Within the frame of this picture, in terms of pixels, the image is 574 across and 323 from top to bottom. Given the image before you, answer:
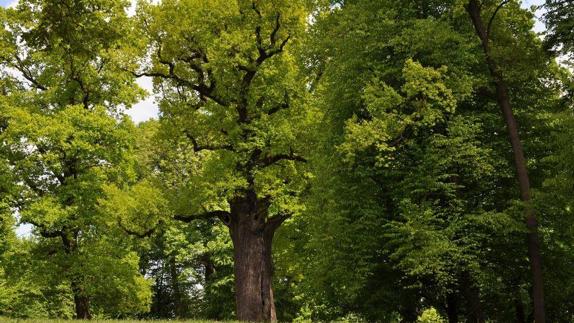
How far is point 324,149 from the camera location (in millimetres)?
20484

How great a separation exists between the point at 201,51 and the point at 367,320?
12.3 meters

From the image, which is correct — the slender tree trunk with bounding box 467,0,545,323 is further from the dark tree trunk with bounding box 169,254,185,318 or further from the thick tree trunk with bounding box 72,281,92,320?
the dark tree trunk with bounding box 169,254,185,318

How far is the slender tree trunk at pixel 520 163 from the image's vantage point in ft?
54.5

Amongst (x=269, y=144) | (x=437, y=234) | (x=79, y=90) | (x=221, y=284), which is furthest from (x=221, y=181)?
(x=221, y=284)

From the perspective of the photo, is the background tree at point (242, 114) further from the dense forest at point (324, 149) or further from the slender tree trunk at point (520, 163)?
the slender tree trunk at point (520, 163)

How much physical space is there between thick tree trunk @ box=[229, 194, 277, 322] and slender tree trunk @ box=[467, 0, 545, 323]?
10004mm

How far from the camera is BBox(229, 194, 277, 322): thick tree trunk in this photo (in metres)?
22.4

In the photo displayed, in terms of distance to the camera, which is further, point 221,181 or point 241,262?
point 241,262

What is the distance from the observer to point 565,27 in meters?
16.6

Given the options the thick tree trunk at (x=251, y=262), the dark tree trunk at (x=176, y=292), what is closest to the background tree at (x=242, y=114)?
the thick tree trunk at (x=251, y=262)

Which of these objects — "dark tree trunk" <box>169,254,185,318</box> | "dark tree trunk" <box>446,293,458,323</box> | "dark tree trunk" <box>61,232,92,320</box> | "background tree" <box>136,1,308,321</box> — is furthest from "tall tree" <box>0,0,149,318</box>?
"dark tree trunk" <box>169,254,185,318</box>

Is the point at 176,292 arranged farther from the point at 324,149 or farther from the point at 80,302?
the point at 324,149

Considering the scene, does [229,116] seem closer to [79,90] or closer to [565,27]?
[79,90]

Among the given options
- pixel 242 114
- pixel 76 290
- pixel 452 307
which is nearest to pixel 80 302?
pixel 76 290
